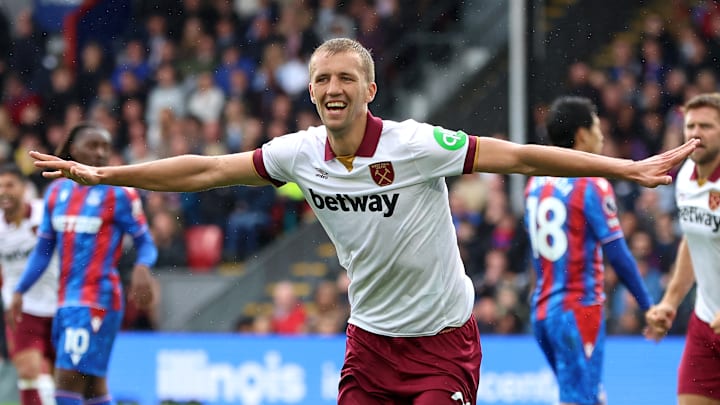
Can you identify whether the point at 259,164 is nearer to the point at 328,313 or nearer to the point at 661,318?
the point at 661,318

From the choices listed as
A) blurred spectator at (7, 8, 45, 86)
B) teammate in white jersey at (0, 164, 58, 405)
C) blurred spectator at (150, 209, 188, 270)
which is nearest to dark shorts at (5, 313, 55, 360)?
teammate in white jersey at (0, 164, 58, 405)

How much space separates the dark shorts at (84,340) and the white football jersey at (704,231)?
402 centimetres

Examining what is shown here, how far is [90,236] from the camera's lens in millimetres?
9047

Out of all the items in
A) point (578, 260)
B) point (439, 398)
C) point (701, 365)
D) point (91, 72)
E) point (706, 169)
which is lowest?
point (439, 398)

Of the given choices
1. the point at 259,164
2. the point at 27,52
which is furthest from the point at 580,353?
the point at 27,52

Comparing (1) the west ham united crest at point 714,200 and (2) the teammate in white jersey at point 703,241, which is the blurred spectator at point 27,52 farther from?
(1) the west ham united crest at point 714,200

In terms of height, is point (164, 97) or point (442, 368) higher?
point (164, 97)

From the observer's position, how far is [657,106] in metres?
15.2

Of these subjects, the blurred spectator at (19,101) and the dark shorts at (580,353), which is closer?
the dark shorts at (580,353)

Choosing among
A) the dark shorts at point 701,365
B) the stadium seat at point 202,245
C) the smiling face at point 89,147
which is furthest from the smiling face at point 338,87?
the stadium seat at point 202,245

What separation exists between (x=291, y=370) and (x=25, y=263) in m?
3.77

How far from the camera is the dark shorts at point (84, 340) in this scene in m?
8.93

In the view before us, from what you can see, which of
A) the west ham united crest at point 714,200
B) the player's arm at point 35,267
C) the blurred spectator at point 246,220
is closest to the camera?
the west ham united crest at point 714,200

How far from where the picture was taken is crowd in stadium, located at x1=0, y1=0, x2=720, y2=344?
13594mm
